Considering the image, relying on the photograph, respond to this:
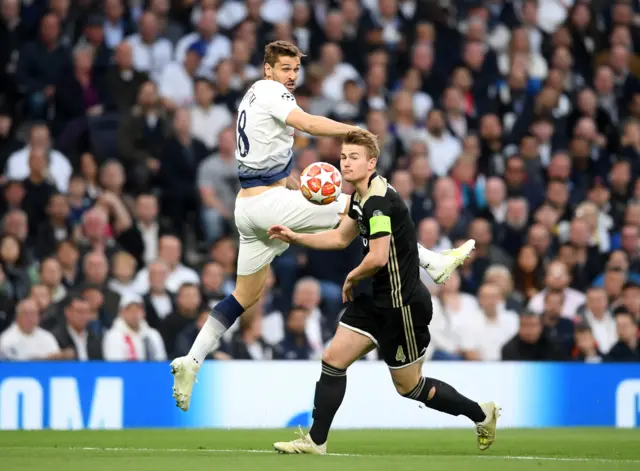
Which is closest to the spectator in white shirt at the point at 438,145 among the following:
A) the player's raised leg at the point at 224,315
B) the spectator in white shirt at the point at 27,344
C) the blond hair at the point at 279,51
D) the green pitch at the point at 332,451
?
the green pitch at the point at 332,451

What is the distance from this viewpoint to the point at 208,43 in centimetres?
1609

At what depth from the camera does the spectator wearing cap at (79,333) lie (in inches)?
485

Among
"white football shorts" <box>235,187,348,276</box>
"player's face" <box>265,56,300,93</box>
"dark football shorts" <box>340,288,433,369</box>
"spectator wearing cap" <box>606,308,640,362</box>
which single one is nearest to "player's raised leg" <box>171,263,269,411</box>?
"white football shorts" <box>235,187,348,276</box>

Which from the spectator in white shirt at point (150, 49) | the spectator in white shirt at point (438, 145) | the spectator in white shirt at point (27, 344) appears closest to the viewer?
the spectator in white shirt at point (27, 344)

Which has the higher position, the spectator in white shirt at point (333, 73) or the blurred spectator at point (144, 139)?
the spectator in white shirt at point (333, 73)

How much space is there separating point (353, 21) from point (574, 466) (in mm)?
10185

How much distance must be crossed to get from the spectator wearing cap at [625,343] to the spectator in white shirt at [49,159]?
19.7 ft

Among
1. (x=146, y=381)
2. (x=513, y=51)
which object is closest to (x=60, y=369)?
(x=146, y=381)

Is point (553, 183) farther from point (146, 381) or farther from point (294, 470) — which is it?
point (294, 470)

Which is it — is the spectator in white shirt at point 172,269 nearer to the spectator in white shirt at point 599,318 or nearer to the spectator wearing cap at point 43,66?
the spectator wearing cap at point 43,66

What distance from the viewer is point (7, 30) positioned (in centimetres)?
1536

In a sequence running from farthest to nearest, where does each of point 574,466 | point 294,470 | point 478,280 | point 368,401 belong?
point 478,280 → point 368,401 → point 574,466 → point 294,470

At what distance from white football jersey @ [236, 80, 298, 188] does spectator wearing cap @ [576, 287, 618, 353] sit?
5.97m

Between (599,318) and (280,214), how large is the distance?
620 cm
